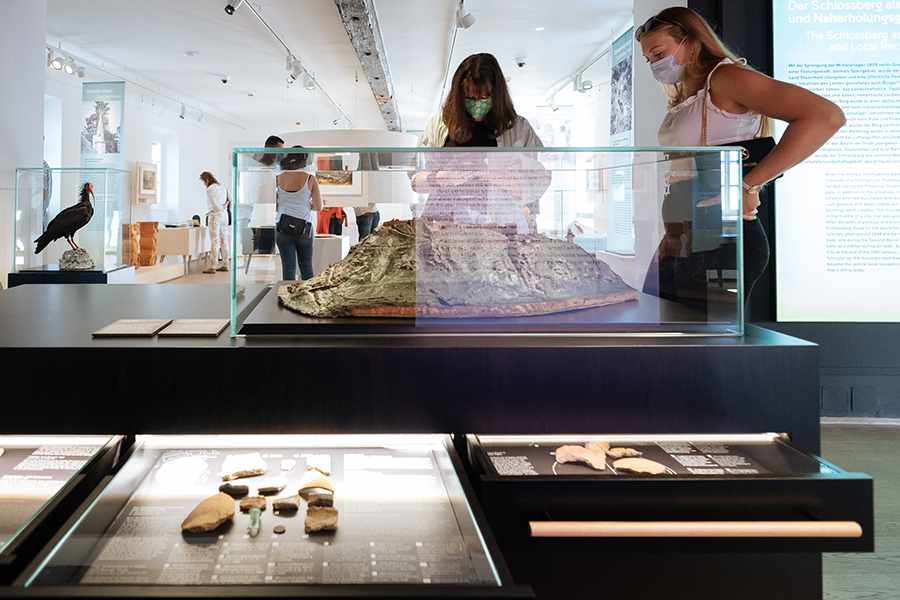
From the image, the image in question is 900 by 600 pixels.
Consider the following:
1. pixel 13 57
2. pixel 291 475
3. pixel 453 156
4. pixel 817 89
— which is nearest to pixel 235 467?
pixel 291 475

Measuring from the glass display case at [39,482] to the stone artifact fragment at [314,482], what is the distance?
32cm

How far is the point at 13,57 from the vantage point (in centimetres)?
464

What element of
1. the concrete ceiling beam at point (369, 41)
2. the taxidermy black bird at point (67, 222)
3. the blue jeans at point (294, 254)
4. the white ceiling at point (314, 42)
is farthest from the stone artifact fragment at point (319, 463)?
the white ceiling at point (314, 42)

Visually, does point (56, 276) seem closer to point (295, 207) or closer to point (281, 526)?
point (295, 207)

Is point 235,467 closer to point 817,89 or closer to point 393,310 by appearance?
point 393,310

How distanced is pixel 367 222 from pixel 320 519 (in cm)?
56

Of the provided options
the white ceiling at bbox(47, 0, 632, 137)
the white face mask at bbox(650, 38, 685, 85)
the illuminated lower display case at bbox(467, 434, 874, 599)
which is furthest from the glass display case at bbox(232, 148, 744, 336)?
the white ceiling at bbox(47, 0, 632, 137)

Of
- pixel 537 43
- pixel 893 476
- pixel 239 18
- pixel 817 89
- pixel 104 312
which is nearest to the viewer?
pixel 104 312

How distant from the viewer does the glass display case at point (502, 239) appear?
1.12m

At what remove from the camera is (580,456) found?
1049mm

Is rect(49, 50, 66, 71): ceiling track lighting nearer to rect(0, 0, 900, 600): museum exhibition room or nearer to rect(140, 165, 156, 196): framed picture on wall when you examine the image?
rect(140, 165, 156, 196): framed picture on wall

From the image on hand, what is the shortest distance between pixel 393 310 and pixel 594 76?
9014 mm

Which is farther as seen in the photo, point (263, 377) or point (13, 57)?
point (13, 57)

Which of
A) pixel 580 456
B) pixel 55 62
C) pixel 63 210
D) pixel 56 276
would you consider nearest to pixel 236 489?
pixel 580 456
